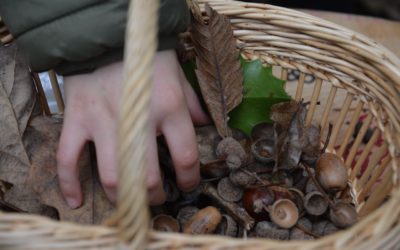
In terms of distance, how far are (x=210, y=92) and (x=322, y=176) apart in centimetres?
15

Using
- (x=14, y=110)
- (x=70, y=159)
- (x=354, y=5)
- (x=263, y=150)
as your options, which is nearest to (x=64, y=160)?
(x=70, y=159)

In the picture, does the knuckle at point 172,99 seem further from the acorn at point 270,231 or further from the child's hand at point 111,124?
the acorn at point 270,231

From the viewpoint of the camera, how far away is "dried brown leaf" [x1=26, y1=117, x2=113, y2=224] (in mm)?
532

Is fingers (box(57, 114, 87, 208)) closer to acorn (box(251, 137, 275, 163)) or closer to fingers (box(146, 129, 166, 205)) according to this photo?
fingers (box(146, 129, 166, 205))

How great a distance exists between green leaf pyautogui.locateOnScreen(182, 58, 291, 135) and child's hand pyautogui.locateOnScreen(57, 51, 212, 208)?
13cm

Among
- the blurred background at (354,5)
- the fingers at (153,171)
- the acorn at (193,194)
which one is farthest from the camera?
the blurred background at (354,5)

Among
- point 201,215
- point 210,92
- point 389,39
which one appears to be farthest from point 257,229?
point 389,39

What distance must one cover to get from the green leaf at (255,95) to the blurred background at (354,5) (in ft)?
2.71

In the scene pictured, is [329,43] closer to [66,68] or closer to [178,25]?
[178,25]

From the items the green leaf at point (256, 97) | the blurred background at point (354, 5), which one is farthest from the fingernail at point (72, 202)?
the blurred background at point (354, 5)

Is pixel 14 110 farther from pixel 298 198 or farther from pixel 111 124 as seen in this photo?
pixel 298 198

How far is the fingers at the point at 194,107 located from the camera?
0.60 metres

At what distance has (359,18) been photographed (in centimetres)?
95

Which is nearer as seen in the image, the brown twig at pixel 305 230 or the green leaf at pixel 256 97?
the brown twig at pixel 305 230
